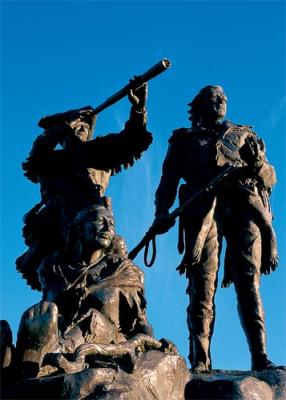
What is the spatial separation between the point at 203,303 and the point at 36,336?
6.94 ft

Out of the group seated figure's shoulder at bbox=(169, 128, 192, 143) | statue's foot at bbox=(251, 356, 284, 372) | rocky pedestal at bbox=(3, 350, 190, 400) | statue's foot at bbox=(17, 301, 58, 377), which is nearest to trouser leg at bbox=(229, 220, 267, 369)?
statue's foot at bbox=(251, 356, 284, 372)

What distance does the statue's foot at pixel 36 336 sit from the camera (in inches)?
254

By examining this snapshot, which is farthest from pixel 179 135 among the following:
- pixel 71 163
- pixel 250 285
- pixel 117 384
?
pixel 117 384

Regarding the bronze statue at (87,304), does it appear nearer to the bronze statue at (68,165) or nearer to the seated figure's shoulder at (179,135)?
the bronze statue at (68,165)

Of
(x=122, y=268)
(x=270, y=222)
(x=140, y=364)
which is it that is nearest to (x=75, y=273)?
(x=122, y=268)

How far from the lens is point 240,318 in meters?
8.07

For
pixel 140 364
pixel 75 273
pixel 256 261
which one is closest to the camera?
pixel 140 364

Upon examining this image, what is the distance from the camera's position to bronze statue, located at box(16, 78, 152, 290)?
887 centimetres

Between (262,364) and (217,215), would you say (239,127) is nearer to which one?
(217,215)

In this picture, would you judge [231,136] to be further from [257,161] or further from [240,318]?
[240,318]

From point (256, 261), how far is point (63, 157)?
7.75 ft

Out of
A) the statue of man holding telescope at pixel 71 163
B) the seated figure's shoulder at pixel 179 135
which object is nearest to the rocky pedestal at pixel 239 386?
the statue of man holding telescope at pixel 71 163

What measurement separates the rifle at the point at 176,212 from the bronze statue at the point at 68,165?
2.08 feet

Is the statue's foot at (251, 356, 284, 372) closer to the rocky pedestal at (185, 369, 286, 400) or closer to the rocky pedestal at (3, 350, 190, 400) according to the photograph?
the rocky pedestal at (185, 369, 286, 400)
